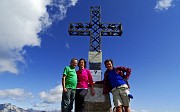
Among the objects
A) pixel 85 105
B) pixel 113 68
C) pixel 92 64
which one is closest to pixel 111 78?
pixel 113 68

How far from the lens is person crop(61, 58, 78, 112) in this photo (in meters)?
7.19

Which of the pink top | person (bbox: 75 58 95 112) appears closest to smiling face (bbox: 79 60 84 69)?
person (bbox: 75 58 95 112)

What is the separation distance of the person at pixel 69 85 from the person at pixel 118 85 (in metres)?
0.98

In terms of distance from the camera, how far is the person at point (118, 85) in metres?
6.97

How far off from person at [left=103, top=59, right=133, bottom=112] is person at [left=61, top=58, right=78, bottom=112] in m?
0.98

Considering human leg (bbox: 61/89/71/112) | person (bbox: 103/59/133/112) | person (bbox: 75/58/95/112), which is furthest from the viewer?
person (bbox: 75/58/95/112)

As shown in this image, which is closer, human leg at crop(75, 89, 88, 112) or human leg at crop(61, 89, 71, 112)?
human leg at crop(61, 89, 71, 112)

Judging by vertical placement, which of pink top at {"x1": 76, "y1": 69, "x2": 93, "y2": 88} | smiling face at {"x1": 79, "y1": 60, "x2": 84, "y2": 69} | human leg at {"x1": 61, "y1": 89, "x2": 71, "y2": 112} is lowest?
human leg at {"x1": 61, "y1": 89, "x2": 71, "y2": 112}

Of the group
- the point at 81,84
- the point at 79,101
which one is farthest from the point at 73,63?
the point at 79,101

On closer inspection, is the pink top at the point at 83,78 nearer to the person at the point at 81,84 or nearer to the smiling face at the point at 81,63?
the person at the point at 81,84

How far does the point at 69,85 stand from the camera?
24.1 feet

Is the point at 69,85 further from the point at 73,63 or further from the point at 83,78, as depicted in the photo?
the point at 73,63

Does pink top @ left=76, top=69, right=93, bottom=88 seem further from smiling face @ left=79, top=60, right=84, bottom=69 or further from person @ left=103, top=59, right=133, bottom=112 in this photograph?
person @ left=103, top=59, right=133, bottom=112

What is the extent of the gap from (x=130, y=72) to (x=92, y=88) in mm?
1364
